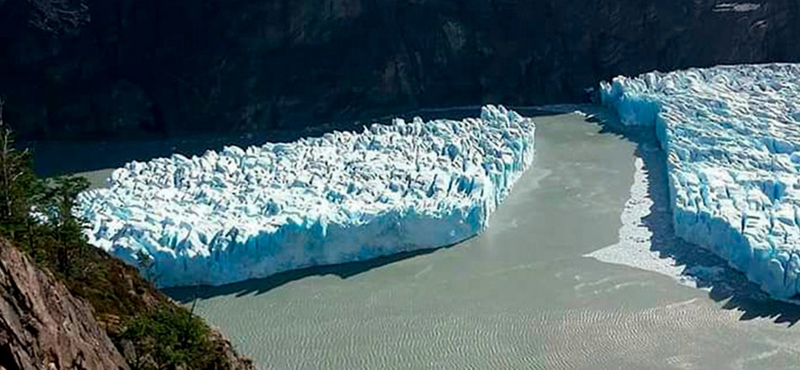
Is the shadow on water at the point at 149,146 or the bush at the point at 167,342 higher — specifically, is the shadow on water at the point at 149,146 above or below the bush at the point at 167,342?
below

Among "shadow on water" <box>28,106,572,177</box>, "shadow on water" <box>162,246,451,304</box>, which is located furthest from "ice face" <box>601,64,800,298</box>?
"shadow on water" <box>162,246,451,304</box>

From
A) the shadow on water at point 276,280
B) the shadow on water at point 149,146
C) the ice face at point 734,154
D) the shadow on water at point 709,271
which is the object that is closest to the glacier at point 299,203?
the shadow on water at point 276,280

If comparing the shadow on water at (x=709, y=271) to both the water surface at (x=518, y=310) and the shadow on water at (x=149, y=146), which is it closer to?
the water surface at (x=518, y=310)

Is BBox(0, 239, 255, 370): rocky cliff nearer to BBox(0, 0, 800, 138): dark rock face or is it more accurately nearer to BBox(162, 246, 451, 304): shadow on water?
BBox(162, 246, 451, 304): shadow on water

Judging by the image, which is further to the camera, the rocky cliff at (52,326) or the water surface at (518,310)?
the water surface at (518,310)

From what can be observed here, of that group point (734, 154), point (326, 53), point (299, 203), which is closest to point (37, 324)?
point (299, 203)
